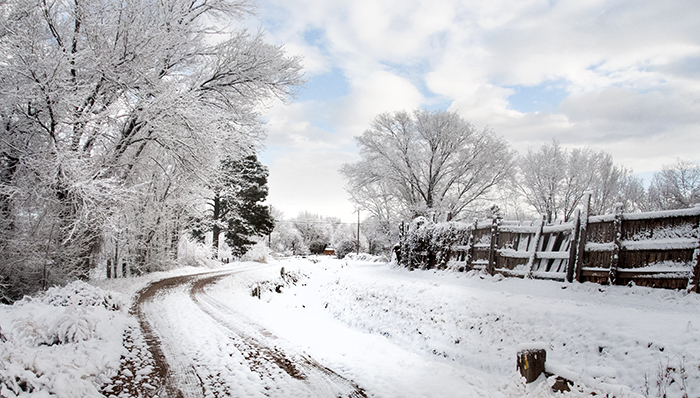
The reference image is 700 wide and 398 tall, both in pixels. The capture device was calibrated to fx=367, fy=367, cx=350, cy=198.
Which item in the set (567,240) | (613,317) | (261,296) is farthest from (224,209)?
(613,317)

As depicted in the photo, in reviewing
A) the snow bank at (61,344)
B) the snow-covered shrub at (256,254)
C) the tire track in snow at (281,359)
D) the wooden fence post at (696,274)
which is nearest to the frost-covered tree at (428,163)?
the snow-covered shrub at (256,254)

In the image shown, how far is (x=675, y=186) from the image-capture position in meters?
28.4

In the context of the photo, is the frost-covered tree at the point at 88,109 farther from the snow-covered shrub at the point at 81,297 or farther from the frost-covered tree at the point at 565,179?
the frost-covered tree at the point at 565,179

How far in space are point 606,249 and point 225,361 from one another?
819 cm

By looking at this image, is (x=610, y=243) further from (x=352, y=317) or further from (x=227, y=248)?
(x=227, y=248)

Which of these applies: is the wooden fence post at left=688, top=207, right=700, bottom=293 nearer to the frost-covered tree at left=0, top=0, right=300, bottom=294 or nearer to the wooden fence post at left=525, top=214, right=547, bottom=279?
the wooden fence post at left=525, top=214, right=547, bottom=279

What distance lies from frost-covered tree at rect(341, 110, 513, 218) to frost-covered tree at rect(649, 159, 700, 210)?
14.5 m

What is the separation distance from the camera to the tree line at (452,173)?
22.8m

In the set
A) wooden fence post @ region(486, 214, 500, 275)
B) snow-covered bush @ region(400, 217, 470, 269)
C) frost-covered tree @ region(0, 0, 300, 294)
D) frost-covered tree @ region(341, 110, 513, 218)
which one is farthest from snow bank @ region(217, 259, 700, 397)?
frost-covered tree @ region(341, 110, 513, 218)

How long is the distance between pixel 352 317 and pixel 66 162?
26.2 ft

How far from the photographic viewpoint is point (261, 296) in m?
14.1

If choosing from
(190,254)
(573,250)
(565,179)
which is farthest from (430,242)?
(565,179)

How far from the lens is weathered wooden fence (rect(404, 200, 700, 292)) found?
7.08 m

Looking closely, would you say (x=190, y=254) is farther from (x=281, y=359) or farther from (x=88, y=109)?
(x=281, y=359)
